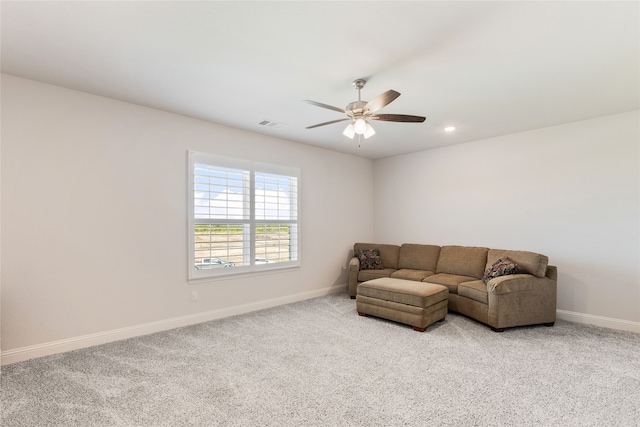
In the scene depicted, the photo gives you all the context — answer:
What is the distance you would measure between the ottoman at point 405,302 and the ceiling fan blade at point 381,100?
2.23 metres

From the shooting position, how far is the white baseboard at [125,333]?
2.91 meters

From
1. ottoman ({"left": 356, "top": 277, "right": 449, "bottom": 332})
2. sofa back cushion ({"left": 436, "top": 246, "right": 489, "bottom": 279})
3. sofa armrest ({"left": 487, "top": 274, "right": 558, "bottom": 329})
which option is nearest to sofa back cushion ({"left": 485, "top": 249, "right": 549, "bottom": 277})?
sofa armrest ({"left": 487, "top": 274, "right": 558, "bottom": 329})

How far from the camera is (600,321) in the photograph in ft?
13.0

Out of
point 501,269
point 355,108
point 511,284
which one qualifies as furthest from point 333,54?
point 501,269

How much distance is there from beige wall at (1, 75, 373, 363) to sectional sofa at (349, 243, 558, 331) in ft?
7.59

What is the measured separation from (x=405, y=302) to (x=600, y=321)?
8.11ft

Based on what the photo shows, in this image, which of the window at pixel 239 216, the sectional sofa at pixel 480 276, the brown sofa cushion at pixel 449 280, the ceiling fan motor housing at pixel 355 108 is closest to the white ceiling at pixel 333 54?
the ceiling fan motor housing at pixel 355 108

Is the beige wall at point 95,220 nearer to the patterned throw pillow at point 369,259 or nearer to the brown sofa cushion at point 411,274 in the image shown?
the patterned throw pillow at point 369,259

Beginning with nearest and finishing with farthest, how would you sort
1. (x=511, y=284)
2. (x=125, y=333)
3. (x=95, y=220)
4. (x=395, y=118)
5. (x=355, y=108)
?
(x=355, y=108), (x=395, y=118), (x=95, y=220), (x=125, y=333), (x=511, y=284)

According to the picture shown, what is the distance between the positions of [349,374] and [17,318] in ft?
9.91

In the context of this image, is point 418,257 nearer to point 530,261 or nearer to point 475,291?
point 475,291

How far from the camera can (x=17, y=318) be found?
289 centimetres

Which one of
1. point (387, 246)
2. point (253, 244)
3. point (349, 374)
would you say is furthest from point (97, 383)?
point (387, 246)

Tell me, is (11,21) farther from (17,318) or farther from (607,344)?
(607,344)
